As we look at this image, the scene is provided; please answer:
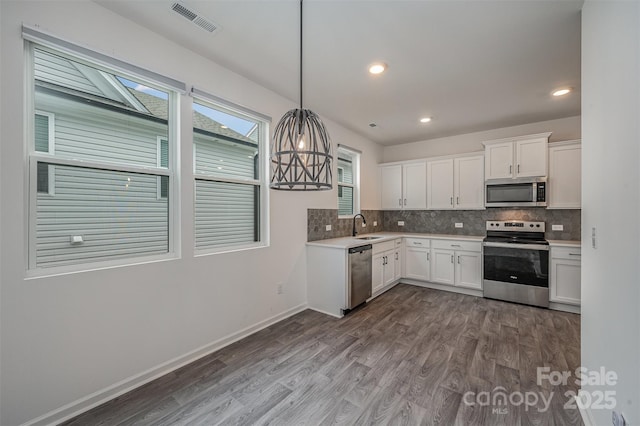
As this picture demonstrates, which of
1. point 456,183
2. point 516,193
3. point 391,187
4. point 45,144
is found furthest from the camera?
point 391,187

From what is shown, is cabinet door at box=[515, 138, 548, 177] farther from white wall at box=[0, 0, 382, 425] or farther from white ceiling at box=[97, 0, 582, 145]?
white wall at box=[0, 0, 382, 425]

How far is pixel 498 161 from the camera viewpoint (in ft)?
13.4

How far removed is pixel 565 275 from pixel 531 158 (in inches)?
66.2

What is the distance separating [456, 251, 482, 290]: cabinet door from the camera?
4055 mm

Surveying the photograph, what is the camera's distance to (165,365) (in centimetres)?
218

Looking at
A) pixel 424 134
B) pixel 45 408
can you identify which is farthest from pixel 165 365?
pixel 424 134

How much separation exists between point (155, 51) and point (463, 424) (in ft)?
11.6

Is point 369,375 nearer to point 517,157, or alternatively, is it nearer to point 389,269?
point 389,269

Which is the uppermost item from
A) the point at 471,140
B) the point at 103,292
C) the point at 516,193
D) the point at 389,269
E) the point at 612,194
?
the point at 471,140

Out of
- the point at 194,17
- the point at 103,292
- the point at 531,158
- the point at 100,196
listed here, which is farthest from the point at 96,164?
the point at 531,158

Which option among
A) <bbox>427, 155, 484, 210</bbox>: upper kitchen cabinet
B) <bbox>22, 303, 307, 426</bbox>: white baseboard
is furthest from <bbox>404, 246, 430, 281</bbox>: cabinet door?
<bbox>22, 303, 307, 426</bbox>: white baseboard

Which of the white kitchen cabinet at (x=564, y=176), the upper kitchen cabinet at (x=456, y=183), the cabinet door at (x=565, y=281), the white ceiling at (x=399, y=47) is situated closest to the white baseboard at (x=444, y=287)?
the cabinet door at (x=565, y=281)

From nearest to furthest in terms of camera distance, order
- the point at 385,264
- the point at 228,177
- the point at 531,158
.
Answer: the point at 228,177
the point at 531,158
the point at 385,264

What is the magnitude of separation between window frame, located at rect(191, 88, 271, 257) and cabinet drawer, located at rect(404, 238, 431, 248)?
273 cm
